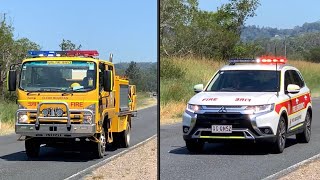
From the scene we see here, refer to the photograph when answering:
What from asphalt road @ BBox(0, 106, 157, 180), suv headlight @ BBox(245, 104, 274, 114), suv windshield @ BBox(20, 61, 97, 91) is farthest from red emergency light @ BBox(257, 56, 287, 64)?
suv windshield @ BBox(20, 61, 97, 91)

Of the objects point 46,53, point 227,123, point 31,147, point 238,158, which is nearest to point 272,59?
point 227,123

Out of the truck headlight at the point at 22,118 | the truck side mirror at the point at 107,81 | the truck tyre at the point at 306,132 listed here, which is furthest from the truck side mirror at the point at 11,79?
the truck tyre at the point at 306,132

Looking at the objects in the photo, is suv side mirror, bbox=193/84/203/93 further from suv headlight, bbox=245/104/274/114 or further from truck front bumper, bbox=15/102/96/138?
truck front bumper, bbox=15/102/96/138

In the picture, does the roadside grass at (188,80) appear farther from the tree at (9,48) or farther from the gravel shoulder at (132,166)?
the tree at (9,48)

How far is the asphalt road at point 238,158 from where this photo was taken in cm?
355

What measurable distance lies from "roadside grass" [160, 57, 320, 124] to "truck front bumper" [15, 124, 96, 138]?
4.31ft

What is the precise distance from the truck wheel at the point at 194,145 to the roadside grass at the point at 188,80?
0.17m

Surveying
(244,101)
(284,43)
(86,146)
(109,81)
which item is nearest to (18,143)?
(86,146)

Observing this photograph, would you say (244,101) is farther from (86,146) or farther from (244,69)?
(86,146)

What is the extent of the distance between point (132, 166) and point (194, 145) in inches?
40.6

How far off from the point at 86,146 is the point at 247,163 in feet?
5.57

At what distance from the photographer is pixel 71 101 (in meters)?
4.60

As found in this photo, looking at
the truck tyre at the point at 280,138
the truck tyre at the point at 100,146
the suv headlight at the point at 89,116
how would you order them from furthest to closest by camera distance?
the suv headlight at the point at 89,116, the truck tyre at the point at 100,146, the truck tyre at the point at 280,138

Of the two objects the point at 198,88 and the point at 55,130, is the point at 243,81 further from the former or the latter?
the point at 55,130
